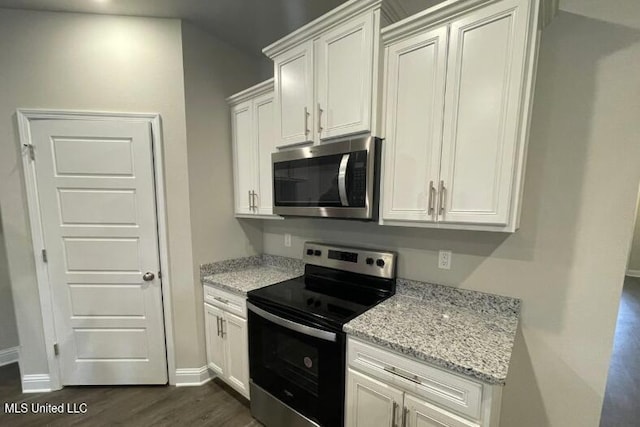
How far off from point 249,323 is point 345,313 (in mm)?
763

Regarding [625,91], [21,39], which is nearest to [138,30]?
[21,39]

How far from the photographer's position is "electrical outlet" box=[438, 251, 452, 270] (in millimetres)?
1648

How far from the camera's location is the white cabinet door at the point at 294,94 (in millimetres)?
1686

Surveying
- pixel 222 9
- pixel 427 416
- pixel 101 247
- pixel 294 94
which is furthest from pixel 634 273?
pixel 101 247

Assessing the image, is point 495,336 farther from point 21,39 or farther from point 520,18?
point 21,39

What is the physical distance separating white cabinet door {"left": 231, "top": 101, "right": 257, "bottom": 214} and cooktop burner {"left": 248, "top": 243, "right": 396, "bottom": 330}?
71cm

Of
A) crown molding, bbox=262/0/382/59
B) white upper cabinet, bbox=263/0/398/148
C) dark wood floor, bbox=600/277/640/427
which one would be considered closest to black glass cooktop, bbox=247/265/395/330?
white upper cabinet, bbox=263/0/398/148

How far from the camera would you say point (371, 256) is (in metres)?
1.85

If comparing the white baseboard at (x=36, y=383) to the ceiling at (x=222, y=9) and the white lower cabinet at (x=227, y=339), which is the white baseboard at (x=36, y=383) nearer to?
the white lower cabinet at (x=227, y=339)

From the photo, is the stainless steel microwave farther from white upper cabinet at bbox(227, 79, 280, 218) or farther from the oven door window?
white upper cabinet at bbox(227, 79, 280, 218)

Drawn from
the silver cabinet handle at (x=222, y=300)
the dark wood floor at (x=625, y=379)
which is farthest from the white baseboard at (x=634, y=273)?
the silver cabinet handle at (x=222, y=300)

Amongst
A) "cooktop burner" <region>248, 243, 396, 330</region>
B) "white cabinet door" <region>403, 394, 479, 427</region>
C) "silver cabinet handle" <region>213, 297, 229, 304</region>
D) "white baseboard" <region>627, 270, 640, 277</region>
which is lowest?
"white baseboard" <region>627, 270, 640, 277</region>

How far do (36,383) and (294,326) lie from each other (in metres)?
2.38

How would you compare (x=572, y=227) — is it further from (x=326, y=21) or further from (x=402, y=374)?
(x=326, y=21)
